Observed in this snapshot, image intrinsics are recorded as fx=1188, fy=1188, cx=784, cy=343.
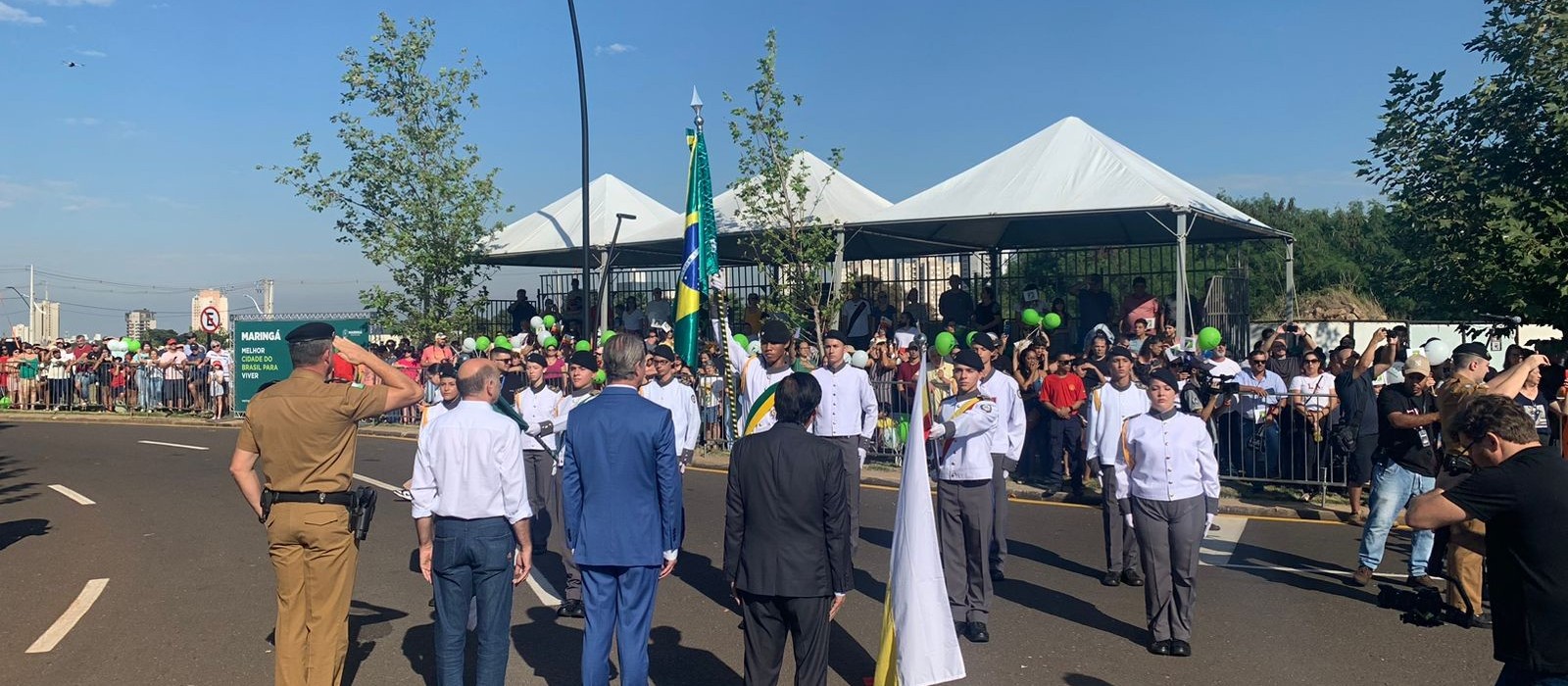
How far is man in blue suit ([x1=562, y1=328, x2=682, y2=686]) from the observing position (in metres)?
5.30

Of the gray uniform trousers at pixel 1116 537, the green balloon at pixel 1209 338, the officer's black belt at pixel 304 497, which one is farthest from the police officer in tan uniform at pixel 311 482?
the green balloon at pixel 1209 338

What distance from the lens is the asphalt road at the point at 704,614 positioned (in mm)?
6441

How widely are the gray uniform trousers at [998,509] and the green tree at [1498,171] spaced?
217 inches

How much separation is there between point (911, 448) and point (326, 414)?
2652 mm

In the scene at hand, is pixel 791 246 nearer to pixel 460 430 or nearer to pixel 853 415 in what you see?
pixel 853 415

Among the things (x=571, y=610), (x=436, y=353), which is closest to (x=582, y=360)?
(x=571, y=610)

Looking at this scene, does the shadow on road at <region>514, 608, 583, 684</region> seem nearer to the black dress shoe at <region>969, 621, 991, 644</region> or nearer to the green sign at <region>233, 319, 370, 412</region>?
the black dress shoe at <region>969, 621, 991, 644</region>

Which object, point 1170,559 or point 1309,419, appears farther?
point 1309,419

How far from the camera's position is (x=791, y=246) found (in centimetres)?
1973

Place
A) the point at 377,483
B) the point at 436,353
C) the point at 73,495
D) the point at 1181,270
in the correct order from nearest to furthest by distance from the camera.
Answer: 1. the point at 73,495
2. the point at 377,483
3. the point at 1181,270
4. the point at 436,353

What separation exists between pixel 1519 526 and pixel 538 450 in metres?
6.12

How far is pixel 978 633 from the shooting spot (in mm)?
7000

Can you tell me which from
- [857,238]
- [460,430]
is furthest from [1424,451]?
[857,238]

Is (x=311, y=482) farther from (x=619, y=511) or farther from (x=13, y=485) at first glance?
(x=13, y=485)
